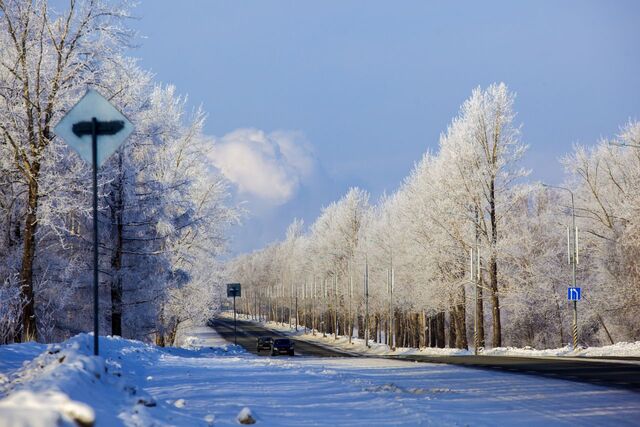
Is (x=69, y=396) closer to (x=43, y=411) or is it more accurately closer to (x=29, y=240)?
(x=43, y=411)

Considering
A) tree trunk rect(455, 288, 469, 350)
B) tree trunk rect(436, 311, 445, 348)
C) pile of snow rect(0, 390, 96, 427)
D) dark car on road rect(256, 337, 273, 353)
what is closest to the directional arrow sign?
pile of snow rect(0, 390, 96, 427)

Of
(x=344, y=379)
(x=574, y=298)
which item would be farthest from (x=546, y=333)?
(x=344, y=379)

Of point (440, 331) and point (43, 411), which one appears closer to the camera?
point (43, 411)

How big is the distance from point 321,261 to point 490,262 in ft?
185

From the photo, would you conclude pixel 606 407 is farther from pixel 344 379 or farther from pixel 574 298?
pixel 574 298

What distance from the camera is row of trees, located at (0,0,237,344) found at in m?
22.4

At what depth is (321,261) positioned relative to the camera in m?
103

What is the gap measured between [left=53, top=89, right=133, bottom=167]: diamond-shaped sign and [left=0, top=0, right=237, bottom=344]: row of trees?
10.3m

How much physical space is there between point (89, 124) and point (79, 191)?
1326 centimetres

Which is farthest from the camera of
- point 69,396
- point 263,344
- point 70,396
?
point 263,344

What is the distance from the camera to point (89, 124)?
34.5ft

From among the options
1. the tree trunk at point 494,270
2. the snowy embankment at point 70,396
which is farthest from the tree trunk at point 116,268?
A: the tree trunk at point 494,270

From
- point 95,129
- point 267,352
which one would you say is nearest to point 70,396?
point 95,129

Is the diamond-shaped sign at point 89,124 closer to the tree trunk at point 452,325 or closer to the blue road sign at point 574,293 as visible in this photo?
the blue road sign at point 574,293
